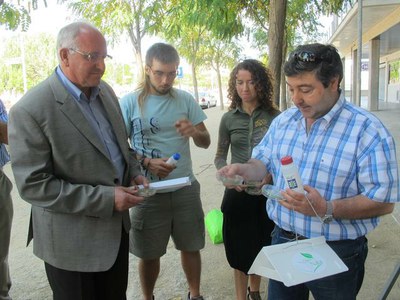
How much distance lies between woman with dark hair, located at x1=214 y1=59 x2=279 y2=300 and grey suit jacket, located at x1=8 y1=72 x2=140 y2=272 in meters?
1.03

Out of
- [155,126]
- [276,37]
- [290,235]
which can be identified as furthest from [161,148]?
[276,37]

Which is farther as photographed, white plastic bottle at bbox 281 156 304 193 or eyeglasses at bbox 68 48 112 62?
eyeglasses at bbox 68 48 112 62

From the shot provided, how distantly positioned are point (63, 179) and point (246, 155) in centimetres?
142

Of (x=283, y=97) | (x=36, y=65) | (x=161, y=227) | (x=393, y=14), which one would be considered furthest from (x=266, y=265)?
(x=36, y=65)

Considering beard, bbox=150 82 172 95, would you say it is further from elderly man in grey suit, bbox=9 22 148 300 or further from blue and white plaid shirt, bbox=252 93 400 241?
blue and white plaid shirt, bbox=252 93 400 241

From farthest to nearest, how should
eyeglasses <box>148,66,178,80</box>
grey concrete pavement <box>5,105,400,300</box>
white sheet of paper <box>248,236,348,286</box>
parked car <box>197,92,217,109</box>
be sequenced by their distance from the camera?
parked car <box>197,92,217,109</box> < grey concrete pavement <box>5,105,400,300</box> < eyeglasses <box>148,66,178,80</box> < white sheet of paper <box>248,236,348,286</box>

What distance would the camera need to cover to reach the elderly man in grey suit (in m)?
1.90

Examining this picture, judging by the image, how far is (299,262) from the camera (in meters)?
1.71

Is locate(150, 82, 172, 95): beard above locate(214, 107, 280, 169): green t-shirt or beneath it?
above

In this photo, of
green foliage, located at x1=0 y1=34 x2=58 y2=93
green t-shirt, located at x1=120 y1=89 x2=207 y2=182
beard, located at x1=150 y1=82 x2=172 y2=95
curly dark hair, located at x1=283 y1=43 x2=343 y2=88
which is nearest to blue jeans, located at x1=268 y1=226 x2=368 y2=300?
curly dark hair, located at x1=283 y1=43 x2=343 y2=88

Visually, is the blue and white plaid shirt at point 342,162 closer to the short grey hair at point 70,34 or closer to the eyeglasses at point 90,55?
the eyeglasses at point 90,55

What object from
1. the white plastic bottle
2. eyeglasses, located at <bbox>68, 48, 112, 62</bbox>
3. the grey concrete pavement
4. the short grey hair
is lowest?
the grey concrete pavement

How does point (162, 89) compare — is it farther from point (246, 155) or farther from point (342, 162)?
point (342, 162)

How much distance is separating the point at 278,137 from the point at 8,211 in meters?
2.08
